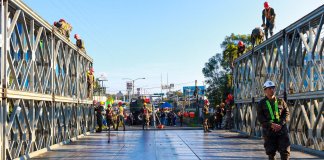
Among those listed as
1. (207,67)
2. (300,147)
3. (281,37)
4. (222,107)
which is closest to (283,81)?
(281,37)

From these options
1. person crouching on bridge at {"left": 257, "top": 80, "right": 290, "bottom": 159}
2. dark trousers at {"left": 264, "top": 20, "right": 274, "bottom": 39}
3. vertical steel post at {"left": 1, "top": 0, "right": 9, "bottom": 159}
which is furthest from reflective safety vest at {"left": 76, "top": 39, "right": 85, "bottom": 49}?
person crouching on bridge at {"left": 257, "top": 80, "right": 290, "bottom": 159}

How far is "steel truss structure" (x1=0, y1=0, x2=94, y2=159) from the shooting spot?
35.8 ft

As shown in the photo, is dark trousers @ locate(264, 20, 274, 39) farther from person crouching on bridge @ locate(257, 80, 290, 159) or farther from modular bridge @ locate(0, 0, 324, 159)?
person crouching on bridge @ locate(257, 80, 290, 159)

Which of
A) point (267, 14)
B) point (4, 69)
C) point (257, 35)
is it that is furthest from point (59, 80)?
point (257, 35)

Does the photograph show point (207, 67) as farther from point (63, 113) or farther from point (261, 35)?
point (63, 113)

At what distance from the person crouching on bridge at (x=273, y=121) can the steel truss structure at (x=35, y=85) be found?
5.93m

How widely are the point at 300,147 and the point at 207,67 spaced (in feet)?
137

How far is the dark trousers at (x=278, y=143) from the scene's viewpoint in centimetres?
844

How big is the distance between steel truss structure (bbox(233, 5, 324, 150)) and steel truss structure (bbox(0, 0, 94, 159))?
8104mm

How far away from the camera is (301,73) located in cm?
1573

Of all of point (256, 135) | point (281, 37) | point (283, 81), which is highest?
point (281, 37)

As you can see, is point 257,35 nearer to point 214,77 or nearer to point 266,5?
point 266,5

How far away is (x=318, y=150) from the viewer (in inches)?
519

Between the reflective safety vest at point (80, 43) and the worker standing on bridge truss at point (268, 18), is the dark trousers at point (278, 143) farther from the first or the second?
the reflective safety vest at point (80, 43)
